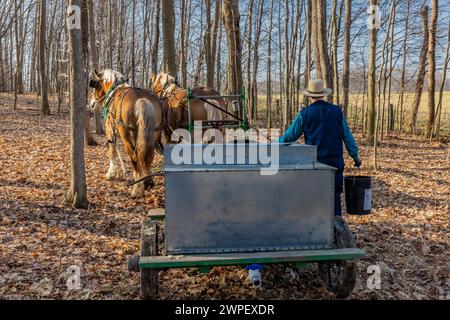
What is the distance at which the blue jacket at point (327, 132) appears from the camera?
15.7 ft

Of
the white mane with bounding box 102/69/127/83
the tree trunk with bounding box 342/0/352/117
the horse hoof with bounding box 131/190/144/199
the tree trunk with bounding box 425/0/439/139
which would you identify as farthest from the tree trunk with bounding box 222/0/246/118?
the tree trunk with bounding box 425/0/439/139

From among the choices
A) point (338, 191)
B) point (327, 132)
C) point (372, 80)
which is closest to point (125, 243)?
point (338, 191)

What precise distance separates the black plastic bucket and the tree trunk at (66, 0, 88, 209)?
396 cm

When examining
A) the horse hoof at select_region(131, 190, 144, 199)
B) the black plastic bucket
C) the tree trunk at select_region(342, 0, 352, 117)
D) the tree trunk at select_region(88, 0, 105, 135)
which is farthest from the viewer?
the tree trunk at select_region(342, 0, 352, 117)

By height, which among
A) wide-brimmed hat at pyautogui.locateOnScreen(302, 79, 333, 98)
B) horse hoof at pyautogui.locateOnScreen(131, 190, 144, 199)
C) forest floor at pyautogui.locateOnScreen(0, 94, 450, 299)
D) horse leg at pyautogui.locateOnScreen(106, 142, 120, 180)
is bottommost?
forest floor at pyautogui.locateOnScreen(0, 94, 450, 299)

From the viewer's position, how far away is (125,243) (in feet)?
18.0

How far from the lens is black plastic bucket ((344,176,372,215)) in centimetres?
472

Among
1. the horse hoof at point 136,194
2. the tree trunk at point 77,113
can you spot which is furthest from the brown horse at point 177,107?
the tree trunk at point 77,113

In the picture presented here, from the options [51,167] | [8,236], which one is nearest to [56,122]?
[51,167]

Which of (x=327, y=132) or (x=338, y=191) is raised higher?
(x=327, y=132)

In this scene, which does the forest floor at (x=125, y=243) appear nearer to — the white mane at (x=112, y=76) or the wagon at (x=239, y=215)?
the wagon at (x=239, y=215)

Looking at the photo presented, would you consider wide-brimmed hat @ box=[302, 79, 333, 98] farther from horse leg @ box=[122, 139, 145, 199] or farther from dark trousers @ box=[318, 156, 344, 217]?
horse leg @ box=[122, 139, 145, 199]

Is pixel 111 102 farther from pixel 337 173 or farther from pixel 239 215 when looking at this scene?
pixel 239 215
